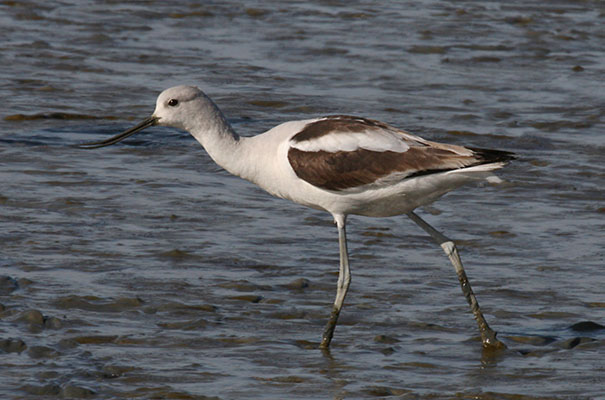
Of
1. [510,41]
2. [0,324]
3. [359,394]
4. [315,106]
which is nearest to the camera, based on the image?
[359,394]

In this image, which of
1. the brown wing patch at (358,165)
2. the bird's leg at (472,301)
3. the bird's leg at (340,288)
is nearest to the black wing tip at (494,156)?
the brown wing patch at (358,165)

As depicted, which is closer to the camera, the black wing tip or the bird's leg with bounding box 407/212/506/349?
the black wing tip

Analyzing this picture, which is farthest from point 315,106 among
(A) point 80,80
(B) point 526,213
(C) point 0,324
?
(C) point 0,324

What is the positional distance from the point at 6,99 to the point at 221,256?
440 centimetres

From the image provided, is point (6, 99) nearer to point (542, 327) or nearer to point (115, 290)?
point (115, 290)

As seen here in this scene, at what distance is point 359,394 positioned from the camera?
601 centimetres

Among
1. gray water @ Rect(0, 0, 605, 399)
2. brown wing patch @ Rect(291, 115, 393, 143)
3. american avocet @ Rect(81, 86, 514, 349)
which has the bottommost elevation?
gray water @ Rect(0, 0, 605, 399)

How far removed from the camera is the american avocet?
6.61m

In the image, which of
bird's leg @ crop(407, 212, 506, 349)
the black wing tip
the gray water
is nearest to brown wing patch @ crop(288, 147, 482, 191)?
the black wing tip

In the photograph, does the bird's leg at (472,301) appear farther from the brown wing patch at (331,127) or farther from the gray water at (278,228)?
the brown wing patch at (331,127)

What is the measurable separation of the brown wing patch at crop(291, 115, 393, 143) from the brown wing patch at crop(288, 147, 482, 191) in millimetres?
102

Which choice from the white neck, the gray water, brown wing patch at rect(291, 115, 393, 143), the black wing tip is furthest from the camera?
the white neck

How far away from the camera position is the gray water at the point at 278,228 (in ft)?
20.8

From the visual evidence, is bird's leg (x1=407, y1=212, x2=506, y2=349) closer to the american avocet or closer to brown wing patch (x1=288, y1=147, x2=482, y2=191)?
the american avocet
